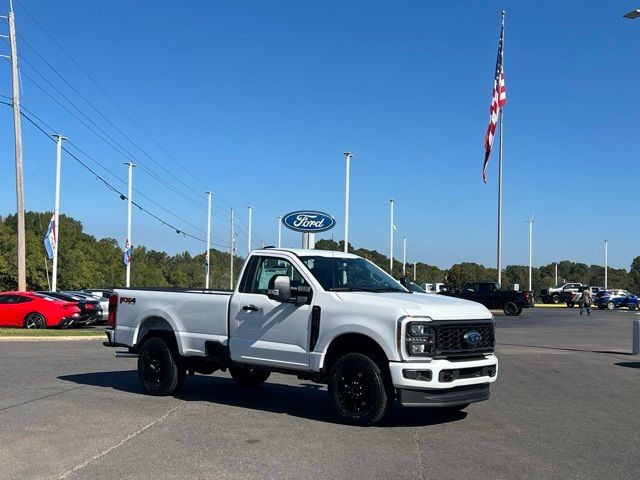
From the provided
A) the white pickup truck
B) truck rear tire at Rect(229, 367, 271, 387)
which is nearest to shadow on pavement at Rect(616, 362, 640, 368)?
the white pickup truck

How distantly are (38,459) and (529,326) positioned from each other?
26062 millimetres

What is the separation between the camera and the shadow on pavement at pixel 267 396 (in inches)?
349

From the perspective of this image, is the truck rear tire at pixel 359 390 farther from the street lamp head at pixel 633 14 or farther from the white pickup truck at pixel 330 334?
the street lamp head at pixel 633 14

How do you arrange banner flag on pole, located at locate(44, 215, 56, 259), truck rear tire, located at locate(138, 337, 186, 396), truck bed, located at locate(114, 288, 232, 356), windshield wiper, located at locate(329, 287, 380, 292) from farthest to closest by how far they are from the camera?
banner flag on pole, located at locate(44, 215, 56, 259) < truck rear tire, located at locate(138, 337, 186, 396) < truck bed, located at locate(114, 288, 232, 356) < windshield wiper, located at locate(329, 287, 380, 292)

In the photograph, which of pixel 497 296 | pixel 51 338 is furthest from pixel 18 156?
pixel 497 296

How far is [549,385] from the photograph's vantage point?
12109 mm

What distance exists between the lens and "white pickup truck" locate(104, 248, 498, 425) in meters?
7.80

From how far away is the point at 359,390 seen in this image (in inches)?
320

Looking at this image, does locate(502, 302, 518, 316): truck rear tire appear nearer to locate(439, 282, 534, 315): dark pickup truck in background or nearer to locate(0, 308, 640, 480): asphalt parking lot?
locate(439, 282, 534, 315): dark pickup truck in background

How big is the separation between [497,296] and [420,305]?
3307 cm

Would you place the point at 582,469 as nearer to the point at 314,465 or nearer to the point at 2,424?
Answer: the point at 314,465

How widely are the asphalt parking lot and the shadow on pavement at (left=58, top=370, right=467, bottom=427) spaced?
0.03m

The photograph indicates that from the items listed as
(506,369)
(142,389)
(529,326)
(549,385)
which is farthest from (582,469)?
(529,326)

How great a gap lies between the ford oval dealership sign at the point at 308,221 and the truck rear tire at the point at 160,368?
45.0 ft
